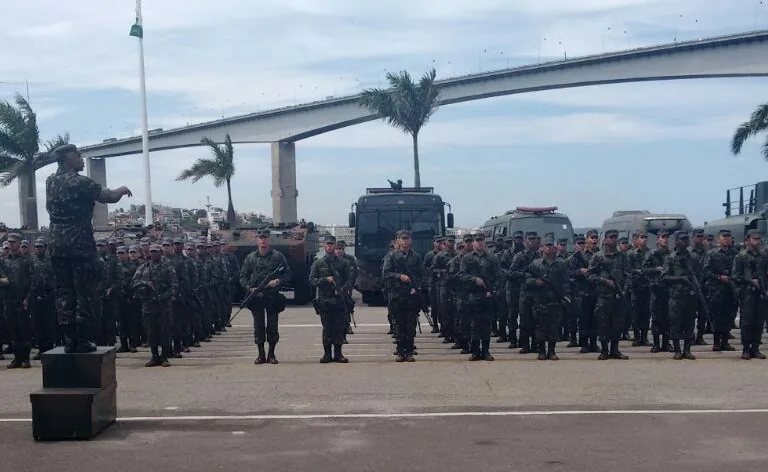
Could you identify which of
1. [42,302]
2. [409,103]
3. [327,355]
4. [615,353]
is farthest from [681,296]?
[409,103]

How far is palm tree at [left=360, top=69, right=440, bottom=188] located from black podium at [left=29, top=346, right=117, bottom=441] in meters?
29.4

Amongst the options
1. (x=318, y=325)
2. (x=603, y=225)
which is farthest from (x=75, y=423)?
(x=603, y=225)

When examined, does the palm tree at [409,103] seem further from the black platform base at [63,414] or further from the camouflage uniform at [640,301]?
the black platform base at [63,414]

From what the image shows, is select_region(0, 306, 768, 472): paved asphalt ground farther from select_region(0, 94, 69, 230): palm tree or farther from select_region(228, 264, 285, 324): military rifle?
select_region(0, 94, 69, 230): palm tree

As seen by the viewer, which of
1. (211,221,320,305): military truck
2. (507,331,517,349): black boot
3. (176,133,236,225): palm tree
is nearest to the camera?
(507,331,517,349): black boot

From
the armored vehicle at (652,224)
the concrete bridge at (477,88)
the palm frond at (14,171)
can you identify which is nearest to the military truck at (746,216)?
the armored vehicle at (652,224)

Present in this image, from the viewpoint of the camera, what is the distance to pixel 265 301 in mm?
12047

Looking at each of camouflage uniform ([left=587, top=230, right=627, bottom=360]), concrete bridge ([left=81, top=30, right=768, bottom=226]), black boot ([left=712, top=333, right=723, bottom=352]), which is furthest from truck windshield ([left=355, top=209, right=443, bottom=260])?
concrete bridge ([left=81, top=30, right=768, bottom=226])

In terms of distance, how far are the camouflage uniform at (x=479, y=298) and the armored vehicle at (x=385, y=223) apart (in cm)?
988

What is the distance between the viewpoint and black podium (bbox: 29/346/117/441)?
288 inches

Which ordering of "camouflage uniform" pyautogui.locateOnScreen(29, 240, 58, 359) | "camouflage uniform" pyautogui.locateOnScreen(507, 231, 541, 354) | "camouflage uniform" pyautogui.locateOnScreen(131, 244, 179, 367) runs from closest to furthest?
"camouflage uniform" pyautogui.locateOnScreen(131, 244, 179, 367), "camouflage uniform" pyautogui.locateOnScreen(29, 240, 58, 359), "camouflage uniform" pyautogui.locateOnScreen(507, 231, 541, 354)

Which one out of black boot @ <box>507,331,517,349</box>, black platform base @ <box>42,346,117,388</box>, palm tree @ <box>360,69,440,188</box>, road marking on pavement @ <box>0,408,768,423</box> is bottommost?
black boot @ <box>507,331,517,349</box>

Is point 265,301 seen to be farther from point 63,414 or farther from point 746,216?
point 746,216

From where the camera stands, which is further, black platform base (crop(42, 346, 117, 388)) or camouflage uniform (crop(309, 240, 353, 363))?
camouflage uniform (crop(309, 240, 353, 363))
